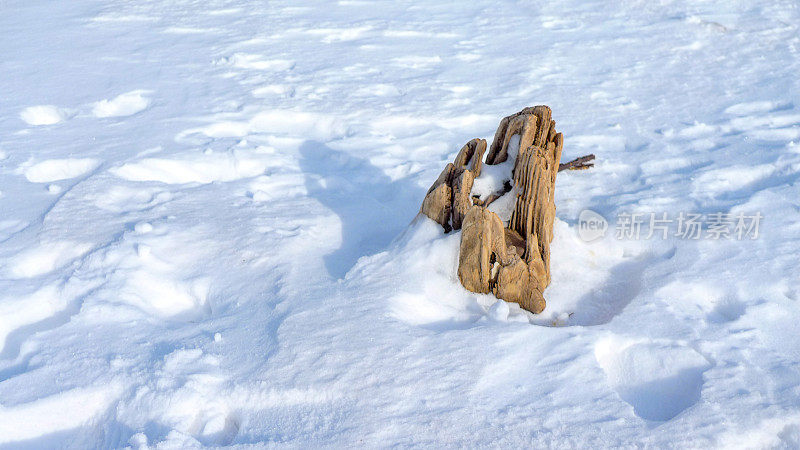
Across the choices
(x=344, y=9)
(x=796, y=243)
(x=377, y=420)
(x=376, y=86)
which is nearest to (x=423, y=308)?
(x=377, y=420)

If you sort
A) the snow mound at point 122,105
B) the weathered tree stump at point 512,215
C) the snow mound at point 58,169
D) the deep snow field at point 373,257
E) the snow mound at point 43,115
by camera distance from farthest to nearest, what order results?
the snow mound at point 122,105, the snow mound at point 43,115, the snow mound at point 58,169, the weathered tree stump at point 512,215, the deep snow field at point 373,257

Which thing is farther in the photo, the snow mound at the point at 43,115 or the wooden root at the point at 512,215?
the snow mound at the point at 43,115

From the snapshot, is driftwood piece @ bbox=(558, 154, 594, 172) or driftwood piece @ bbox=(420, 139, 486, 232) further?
driftwood piece @ bbox=(558, 154, 594, 172)

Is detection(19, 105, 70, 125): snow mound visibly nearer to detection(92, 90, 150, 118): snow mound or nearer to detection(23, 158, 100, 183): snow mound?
detection(92, 90, 150, 118): snow mound

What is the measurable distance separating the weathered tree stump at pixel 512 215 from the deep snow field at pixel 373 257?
0.09m

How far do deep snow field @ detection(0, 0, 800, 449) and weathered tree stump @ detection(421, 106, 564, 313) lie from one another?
9cm

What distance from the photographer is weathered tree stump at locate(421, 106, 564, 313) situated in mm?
2527

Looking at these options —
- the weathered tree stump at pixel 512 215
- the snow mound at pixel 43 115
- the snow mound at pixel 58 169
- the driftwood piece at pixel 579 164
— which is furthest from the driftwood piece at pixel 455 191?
the snow mound at pixel 43 115

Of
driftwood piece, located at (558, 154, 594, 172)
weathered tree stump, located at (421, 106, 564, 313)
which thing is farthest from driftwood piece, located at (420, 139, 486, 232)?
driftwood piece, located at (558, 154, 594, 172)

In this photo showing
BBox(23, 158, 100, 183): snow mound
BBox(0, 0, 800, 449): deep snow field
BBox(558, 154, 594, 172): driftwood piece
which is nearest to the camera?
BBox(0, 0, 800, 449): deep snow field

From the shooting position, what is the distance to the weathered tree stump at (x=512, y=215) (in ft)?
8.29

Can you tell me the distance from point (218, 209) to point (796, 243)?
Result: 288cm

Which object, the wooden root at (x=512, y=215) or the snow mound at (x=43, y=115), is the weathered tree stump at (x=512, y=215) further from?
the snow mound at (x=43, y=115)

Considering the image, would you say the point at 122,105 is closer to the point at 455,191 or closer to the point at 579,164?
the point at 455,191
